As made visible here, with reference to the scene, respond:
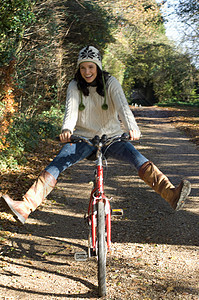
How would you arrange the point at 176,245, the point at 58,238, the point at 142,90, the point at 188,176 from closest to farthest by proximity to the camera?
1. the point at 176,245
2. the point at 58,238
3. the point at 188,176
4. the point at 142,90

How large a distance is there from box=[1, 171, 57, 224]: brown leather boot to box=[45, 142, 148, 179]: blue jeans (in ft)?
0.33

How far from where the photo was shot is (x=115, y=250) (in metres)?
4.43

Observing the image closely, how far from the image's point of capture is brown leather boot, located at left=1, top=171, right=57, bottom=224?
124 inches

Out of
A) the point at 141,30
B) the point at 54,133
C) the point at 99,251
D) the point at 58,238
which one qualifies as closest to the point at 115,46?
the point at 141,30

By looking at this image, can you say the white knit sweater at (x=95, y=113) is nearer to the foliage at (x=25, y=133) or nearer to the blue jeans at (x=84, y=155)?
the blue jeans at (x=84, y=155)

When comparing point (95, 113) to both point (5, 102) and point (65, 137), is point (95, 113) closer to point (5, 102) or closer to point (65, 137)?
point (65, 137)

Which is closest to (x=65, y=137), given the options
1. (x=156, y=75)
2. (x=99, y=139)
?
(x=99, y=139)

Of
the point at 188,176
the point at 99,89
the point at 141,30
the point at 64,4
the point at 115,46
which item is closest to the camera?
the point at 99,89

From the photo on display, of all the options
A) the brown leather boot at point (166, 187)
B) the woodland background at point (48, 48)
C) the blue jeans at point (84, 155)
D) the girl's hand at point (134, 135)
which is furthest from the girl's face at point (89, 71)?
the woodland background at point (48, 48)

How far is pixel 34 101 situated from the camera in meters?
11.5

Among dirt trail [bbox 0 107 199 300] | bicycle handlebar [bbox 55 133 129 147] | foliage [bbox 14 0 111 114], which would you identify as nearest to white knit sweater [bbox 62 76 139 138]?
bicycle handlebar [bbox 55 133 129 147]

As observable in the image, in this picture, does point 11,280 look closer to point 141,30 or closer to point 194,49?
point 194,49

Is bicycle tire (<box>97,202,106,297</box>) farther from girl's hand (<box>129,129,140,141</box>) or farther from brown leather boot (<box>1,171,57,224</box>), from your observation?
girl's hand (<box>129,129,140,141</box>)

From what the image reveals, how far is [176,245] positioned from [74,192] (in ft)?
9.64
